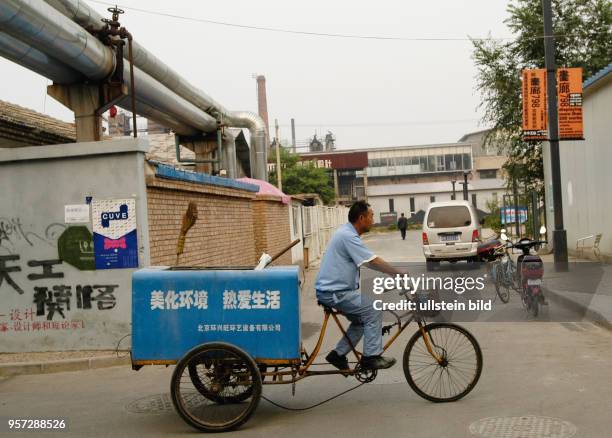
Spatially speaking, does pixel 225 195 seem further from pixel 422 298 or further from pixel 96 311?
pixel 422 298

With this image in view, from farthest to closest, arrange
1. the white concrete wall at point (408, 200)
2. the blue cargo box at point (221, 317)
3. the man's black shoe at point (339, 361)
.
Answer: the white concrete wall at point (408, 200) < the man's black shoe at point (339, 361) < the blue cargo box at point (221, 317)

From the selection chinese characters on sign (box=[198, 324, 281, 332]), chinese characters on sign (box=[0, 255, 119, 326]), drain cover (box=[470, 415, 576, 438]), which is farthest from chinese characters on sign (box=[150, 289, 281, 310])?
chinese characters on sign (box=[0, 255, 119, 326])

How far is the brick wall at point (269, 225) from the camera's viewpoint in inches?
733

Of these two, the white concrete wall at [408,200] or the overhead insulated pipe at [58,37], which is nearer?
the overhead insulated pipe at [58,37]

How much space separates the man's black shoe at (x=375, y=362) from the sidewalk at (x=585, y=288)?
4919mm

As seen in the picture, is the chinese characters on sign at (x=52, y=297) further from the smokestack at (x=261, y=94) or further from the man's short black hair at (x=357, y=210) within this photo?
the smokestack at (x=261, y=94)

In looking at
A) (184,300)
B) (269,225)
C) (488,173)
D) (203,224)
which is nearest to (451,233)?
(269,225)

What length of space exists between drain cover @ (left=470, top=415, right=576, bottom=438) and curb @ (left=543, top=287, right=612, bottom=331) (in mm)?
4738

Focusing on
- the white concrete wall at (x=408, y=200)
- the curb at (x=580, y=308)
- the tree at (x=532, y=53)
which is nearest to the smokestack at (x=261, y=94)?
the white concrete wall at (x=408, y=200)

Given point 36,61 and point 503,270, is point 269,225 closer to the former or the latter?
point 503,270

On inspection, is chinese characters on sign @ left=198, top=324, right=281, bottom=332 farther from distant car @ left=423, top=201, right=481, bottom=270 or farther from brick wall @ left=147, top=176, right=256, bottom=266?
distant car @ left=423, top=201, right=481, bottom=270

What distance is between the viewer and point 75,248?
9453mm

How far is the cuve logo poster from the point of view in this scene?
9398 millimetres

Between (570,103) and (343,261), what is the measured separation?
14.0m
